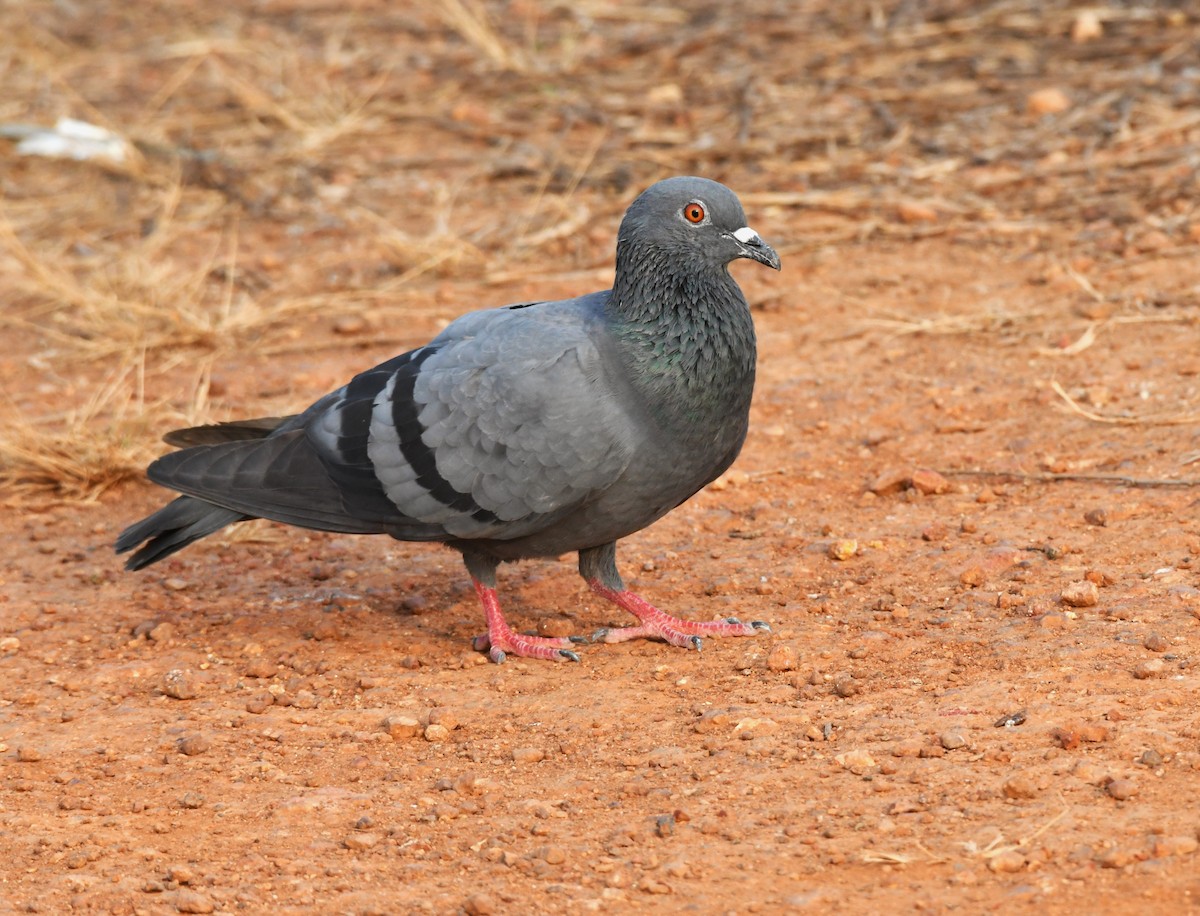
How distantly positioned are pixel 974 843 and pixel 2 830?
2659mm

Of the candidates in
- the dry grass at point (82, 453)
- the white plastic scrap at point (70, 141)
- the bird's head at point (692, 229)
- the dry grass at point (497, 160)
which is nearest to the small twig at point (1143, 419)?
the dry grass at point (497, 160)

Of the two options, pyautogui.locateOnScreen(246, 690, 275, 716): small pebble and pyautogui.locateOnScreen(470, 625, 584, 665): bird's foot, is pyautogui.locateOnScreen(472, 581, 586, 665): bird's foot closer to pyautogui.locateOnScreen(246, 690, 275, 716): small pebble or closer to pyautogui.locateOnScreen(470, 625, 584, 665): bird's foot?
pyautogui.locateOnScreen(470, 625, 584, 665): bird's foot

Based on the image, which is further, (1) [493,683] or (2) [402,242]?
(2) [402,242]

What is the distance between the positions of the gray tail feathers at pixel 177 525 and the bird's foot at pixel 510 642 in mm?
989

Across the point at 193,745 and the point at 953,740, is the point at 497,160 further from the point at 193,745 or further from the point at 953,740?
the point at 953,740

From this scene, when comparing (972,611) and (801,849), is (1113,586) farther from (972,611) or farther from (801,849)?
(801,849)

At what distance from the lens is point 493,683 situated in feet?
16.6

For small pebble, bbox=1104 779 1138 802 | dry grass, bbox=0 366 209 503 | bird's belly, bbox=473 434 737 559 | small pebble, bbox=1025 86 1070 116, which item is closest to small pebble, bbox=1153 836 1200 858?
small pebble, bbox=1104 779 1138 802

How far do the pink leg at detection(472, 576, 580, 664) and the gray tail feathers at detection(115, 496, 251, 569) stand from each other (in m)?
0.99

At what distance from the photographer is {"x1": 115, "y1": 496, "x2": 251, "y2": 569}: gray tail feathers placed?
5527 millimetres

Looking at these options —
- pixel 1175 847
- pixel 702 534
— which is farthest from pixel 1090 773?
pixel 702 534

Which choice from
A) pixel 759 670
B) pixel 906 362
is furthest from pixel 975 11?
pixel 759 670

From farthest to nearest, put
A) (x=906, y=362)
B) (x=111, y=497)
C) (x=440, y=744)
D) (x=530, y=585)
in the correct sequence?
(x=906, y=362)
(x=111, y=497)
(x=530, y=585)
(x=440, y=744)

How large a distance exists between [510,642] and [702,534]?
1.18 meters
